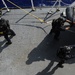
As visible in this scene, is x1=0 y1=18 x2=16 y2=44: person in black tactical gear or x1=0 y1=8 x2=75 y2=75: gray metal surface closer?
x1=0 y1=8 x2=75 y2=75: gray metal surface

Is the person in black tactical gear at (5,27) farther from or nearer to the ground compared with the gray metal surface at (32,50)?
farther from the ground

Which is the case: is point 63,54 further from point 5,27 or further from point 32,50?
point 5,27

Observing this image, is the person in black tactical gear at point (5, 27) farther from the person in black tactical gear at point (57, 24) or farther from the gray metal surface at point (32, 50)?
the person in black tactical gear at point (57, 24)

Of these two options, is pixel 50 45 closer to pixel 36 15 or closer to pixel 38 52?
pixel 38 52

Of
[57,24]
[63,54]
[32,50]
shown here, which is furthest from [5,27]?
[63,54]

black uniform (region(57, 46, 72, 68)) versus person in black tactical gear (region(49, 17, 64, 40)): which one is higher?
person in black tactical gear (region(49, 17, 64, 40))

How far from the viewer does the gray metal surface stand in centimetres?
1243

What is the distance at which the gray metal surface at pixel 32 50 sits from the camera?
489 inches

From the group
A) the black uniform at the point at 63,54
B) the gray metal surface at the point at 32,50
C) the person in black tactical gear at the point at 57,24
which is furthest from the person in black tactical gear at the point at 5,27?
the black uniform at the point at 63,54

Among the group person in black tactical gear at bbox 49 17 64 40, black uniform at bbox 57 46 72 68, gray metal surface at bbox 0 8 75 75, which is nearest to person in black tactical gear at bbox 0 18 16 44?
gray metal surface at bbox 0 8 75 75

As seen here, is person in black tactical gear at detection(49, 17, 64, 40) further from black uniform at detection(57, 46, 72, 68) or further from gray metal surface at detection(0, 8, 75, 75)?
black uniform at detection(57, 46, 72, 68)

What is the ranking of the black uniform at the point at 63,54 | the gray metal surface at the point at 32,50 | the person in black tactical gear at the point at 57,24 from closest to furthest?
1. the black uniform at the point at 63,54
2. the gray metal surface at the point at 32,50
3. the person in black tactical gear at the point at 57,24

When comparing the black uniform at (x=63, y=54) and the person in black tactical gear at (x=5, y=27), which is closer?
the black uniform at (x=63, y=54)

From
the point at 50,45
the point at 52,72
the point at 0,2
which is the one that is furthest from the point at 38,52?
the point at 0,2
